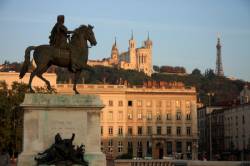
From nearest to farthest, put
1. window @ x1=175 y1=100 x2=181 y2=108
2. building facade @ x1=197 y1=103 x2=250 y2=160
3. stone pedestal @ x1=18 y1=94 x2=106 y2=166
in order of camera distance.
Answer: stone pedestal @ x1=18 y1=94 x2=106 y2=166 < building facade @ x1=197 y1=103 x2=250 y2=160 < window @ x1=175 y1=100 x2=181 y2=108

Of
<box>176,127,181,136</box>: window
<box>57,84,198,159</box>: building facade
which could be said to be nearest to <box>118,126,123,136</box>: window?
<box>57,84,198,159</box>: building facade

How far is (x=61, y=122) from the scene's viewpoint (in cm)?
2559

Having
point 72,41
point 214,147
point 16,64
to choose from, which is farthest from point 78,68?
point 16,64

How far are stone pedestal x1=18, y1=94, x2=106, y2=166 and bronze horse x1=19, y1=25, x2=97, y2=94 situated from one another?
1438 mm

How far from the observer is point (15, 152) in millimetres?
67250

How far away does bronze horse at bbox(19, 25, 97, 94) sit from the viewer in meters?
26.2

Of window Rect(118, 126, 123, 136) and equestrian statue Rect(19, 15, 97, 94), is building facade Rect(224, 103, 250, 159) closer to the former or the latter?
window Rect(118, 126, 123, 136)

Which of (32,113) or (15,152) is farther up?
(32,113)

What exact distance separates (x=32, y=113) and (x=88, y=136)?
2.52 metres

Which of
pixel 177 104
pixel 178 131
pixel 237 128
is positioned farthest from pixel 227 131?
pixel 177 104

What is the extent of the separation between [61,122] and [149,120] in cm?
9793

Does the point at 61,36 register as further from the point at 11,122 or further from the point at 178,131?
the point at 178,131

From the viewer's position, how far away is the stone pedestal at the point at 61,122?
2533 centimetres

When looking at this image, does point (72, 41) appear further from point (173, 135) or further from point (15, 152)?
point (173, 135)
